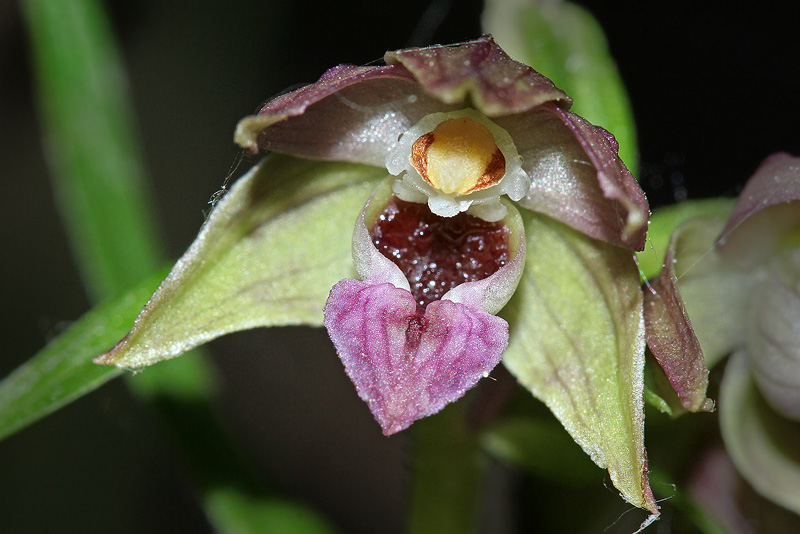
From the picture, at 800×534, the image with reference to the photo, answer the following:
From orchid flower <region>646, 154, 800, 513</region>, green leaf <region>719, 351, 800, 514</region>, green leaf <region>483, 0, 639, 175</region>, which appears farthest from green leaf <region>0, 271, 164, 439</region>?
green leaf <region>719, 351, 800, 514</region>

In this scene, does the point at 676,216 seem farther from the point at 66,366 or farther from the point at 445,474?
the point at 66,366

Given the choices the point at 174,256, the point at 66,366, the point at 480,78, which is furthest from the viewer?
the point at 174,256

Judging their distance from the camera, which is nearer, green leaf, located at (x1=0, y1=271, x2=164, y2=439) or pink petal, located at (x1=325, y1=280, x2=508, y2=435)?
pink petal, located at (x1=325, y1=280, x2=508, y2=435)

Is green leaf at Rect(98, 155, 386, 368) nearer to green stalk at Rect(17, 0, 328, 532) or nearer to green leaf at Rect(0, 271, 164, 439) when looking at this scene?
green leaf at Rect(0, 271, 164, 439)

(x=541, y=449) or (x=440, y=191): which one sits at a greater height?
(x=440, y=191)

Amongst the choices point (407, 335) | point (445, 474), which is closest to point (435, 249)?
point (407, 335)

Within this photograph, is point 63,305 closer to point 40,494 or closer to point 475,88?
point 40,494

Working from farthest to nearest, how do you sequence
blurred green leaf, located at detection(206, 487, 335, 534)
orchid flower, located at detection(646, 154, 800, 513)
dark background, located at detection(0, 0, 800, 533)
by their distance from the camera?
dark background, located at detection(0, 0, 800, 533)
blurred green leaf, located at detection(206, 487, 335, 534)
orchid flower, located at detection(646, 154, 800, 513)

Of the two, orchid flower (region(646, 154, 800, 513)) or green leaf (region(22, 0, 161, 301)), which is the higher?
green leaf (region(22, 0, 161, 301))

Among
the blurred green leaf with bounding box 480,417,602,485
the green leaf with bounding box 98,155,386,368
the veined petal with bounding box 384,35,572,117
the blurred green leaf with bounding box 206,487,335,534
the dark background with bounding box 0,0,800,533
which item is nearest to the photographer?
the veined petal with bounding box 384,35,572,117
